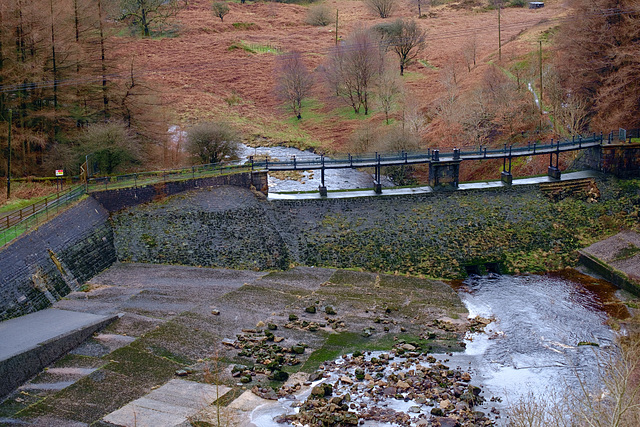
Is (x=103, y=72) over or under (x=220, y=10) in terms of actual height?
under

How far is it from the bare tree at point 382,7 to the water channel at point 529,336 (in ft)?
224

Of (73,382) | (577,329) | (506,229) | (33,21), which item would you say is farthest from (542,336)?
(33,21)

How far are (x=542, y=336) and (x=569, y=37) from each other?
30740 mm

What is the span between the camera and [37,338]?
2497cm

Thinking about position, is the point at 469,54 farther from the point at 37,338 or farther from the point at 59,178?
the point at 37,338

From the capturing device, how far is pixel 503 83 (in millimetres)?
59000

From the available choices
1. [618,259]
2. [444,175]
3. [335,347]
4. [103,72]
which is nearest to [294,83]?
[103,72]

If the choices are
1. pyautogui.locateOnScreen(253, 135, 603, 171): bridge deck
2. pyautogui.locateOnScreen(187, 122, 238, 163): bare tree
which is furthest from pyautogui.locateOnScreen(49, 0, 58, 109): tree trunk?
pyautogui.locateOnScreen(253, 135, 603, 171): bridge deck

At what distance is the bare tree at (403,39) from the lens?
249 feet

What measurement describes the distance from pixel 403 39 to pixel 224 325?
56.0 m

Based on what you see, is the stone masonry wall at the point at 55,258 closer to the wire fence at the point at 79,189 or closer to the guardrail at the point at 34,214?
the guardrail at the point at 34,214

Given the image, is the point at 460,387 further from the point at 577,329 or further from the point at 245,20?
the point at 245,20

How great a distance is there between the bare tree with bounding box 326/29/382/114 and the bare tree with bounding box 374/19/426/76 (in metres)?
6.83

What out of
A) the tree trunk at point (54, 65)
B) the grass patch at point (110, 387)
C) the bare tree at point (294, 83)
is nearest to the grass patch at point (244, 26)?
the bare tree at point (294, 83)
